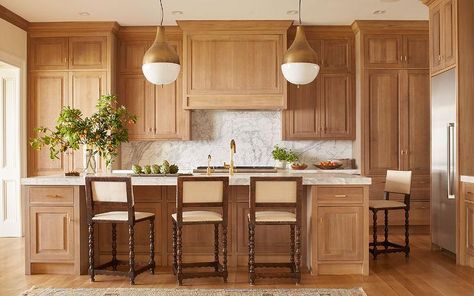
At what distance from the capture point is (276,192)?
423cm

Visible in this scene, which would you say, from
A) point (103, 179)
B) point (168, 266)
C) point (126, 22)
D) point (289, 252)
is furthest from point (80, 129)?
point (126, 22)

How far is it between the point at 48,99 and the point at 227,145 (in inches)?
101

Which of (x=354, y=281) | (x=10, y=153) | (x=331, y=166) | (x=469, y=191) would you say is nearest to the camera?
(x=354, y=281)

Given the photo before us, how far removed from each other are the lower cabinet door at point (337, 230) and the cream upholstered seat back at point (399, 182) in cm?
119

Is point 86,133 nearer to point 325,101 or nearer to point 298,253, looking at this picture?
point 298,253

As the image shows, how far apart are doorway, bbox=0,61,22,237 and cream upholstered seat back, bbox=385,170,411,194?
4716 mm

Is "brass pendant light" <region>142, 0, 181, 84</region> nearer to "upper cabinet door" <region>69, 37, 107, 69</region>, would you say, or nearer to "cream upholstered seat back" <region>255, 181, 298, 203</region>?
"cream upholstered seat back" <region>255, 181, 298, 203</region>

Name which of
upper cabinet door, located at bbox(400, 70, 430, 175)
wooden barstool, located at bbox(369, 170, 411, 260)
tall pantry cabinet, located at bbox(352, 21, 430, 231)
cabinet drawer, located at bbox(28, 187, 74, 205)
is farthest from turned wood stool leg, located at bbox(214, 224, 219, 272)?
upper cabinet door, located at bbox(400, 70, 430, 175)

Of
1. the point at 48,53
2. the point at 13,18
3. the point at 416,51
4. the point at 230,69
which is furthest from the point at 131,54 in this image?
the point at 416,51

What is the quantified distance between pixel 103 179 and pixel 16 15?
3.59 metres

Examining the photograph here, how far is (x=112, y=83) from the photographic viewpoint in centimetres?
718

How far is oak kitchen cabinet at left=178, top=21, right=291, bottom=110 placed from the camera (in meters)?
7.12

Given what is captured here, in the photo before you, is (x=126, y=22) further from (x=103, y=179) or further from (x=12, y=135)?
(x=103, y=179)

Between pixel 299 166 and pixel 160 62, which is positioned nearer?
pixel 160 62
